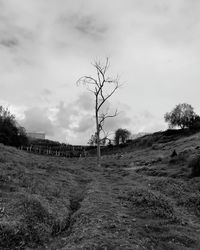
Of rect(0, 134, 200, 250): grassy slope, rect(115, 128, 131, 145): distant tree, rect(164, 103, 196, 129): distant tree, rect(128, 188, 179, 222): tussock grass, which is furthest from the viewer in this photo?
rect(115, 128, 131, 145): distant tree

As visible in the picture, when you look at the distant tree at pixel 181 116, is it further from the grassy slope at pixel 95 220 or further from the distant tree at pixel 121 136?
the grassy slope at pixel 95 220

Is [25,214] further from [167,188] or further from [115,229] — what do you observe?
[167,188]

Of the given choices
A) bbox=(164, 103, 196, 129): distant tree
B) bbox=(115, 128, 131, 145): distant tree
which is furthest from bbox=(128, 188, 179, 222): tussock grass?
bbox=(115, 128, 131, 145): distant tree

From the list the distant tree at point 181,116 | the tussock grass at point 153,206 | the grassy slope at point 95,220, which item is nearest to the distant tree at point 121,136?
the distant tree at point 181,116

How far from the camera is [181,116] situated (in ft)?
358

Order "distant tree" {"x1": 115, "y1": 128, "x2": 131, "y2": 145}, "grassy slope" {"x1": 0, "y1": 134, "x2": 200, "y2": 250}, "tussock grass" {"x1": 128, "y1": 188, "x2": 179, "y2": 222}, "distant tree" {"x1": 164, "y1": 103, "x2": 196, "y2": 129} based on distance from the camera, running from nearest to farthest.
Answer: "grassy slope" {"x1": 0, "y1": 134, "x2": 200, "y2": 250}
"tussock grass" {"x1": 128, "y1": 188, "x2": 179, "y2": 222}
"distant tree" {"x1": 164, "y1": 103, "x2": 196, "y2": 129}
"distant tree" {"x1": 115, "y1": 128, "x2": 131, "y2": 145}

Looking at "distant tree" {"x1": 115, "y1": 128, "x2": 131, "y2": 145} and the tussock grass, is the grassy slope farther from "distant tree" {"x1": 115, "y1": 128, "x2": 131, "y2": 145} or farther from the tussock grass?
"distant tree" {"x1": 115, "y1": 128, "x2": 131, "y2": 145}

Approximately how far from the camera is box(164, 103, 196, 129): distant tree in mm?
107625

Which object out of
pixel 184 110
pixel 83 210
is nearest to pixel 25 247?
pixel 83 210

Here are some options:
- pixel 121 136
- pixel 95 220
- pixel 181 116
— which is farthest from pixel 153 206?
pixel 121 136

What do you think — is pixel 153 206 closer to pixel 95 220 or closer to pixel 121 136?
pixel 95 220

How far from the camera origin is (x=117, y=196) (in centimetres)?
1848

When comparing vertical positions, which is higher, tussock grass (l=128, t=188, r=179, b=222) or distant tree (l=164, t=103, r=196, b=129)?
distant tree (l=164, t=103, r=196, b=129)

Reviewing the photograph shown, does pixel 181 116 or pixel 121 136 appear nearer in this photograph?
pixel 181 116
